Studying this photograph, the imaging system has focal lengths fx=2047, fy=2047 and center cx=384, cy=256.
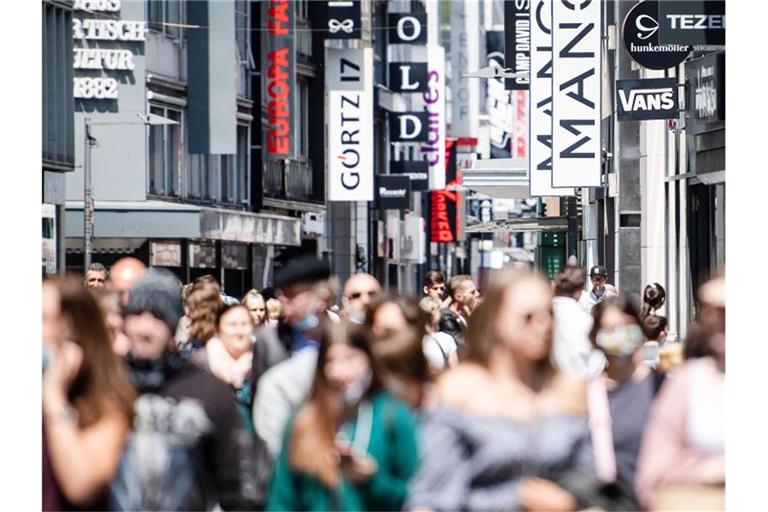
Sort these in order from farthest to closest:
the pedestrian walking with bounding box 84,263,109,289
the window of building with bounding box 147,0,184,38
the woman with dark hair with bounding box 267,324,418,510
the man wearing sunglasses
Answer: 1. the window of building with bounding box 147,0,184,38
2. the pedestrian walking with bounding box 84,263,109,289
3. the man wearing sunglasses
4. the woman with dark hair with bounding box 267,324,418,510

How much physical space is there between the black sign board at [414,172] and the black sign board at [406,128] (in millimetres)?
1676

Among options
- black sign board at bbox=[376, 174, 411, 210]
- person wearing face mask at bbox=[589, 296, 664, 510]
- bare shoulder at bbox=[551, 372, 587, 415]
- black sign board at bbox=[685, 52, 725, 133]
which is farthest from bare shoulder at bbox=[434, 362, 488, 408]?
black sign board at bbox=[376, 174, 411, 210]

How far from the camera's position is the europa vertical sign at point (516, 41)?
4394cm

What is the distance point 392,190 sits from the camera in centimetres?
7206

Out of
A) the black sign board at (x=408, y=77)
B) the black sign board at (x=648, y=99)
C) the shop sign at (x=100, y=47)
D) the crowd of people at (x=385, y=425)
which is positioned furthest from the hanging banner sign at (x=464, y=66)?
the crowd of people at (x=385, y=425)

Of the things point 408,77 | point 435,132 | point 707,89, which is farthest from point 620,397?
point 435,132

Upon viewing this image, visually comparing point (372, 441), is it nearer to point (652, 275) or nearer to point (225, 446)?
point (225, 446)

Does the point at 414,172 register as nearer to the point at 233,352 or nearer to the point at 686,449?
the point at 233,352

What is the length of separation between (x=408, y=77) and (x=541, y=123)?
147 feet

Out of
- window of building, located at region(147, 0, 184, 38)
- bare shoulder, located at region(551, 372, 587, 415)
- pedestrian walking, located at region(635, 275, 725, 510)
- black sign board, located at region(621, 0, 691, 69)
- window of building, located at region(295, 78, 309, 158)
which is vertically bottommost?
pedestrian walking, located at region(635, 275, 725, 510)

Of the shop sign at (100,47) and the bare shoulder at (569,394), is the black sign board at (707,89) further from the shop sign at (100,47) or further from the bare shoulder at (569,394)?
the shop sign at (100,47)

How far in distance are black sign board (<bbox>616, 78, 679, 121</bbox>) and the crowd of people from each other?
19.1 m

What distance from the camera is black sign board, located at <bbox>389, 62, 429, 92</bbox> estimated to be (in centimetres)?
7600

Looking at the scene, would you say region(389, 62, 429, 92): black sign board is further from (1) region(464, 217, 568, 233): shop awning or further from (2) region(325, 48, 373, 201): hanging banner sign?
(1) region(464, 217, 568, 233): shop awning
